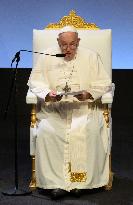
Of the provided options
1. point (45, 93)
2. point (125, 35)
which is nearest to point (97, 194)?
point (45, 93)

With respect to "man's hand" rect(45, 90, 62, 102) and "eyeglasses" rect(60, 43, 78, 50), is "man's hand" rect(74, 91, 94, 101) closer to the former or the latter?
"man's hand" rect(45, 90, 62, 102)

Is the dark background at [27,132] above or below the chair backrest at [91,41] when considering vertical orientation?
below

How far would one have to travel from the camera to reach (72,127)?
5480 millimetres

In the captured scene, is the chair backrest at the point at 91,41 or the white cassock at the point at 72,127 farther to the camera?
the chair backrest at the point at 91,41

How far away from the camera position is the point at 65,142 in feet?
17.8

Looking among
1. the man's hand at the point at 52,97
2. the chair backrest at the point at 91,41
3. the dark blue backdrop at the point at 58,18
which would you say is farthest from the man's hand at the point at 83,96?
the dark blue backdrop at the point at 58,18


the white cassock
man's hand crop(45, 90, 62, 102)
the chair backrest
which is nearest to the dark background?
the white cassock

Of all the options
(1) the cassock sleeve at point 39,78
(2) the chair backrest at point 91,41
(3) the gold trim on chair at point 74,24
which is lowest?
(1) the cassock sleeve at point 39,78

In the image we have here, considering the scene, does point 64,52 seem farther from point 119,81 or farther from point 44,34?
point 119,81

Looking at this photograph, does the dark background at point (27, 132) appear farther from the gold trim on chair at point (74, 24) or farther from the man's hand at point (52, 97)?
the gold trim on chair at point (74, 24)

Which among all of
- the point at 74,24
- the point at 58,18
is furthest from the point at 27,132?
the point at 74,24

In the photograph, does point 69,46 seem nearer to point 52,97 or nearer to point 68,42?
point 68,42

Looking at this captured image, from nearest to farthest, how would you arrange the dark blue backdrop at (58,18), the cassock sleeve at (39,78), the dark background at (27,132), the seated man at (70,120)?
the seated man at (70,120) → the cassock sleeve at (39,78) → the dark background at (27,132) → the dark blue backdrop at (58,18)

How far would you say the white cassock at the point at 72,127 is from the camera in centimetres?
540
